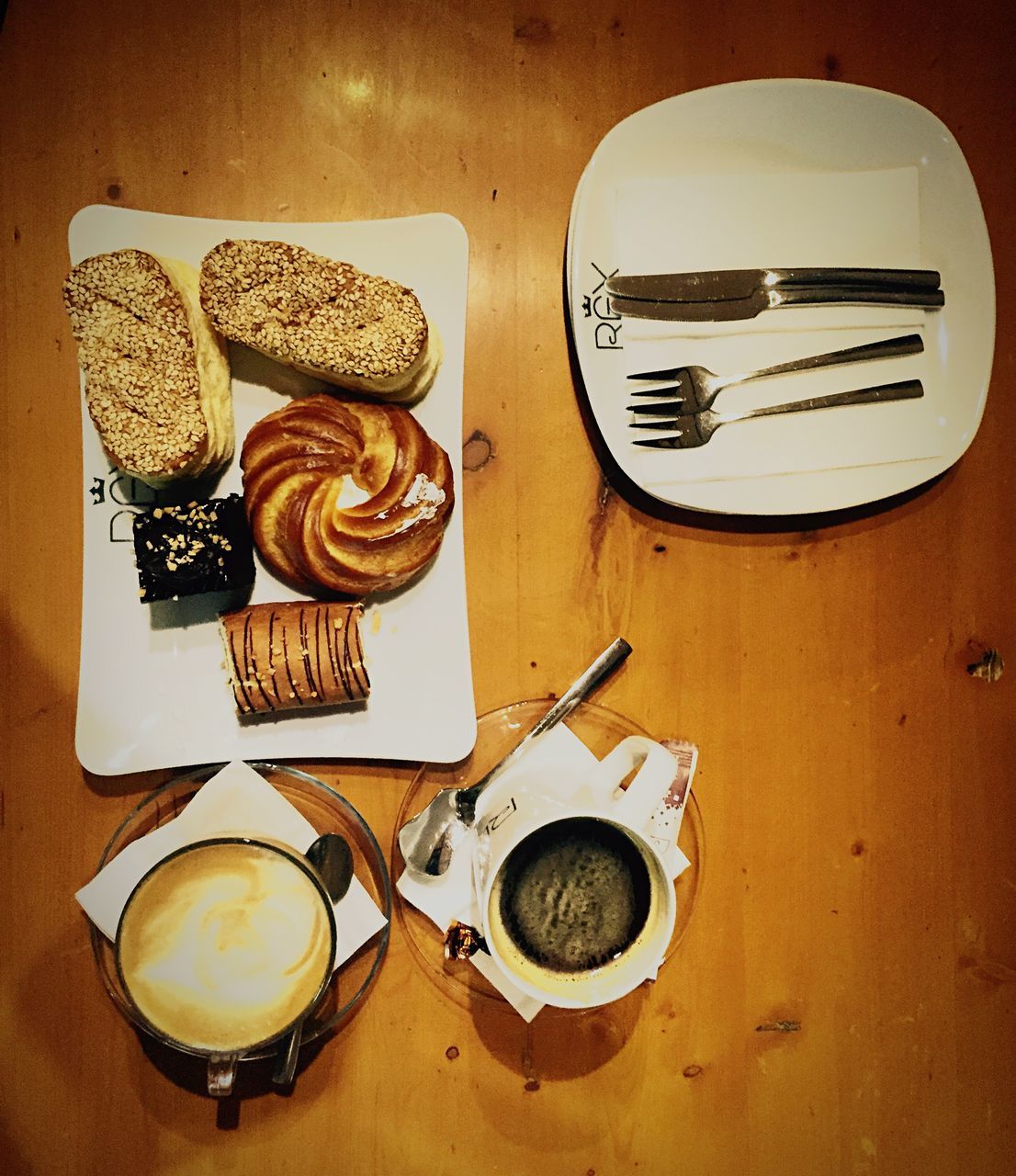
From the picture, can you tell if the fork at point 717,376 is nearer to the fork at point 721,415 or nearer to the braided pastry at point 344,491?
the fork at point 721,415

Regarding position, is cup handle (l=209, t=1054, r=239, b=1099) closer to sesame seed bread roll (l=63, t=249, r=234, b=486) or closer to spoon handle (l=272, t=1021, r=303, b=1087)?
spoon handle (l=272, t=1021, r=303, b=1087)

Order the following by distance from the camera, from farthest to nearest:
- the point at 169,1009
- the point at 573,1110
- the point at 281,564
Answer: the point at 573,1110 → the point at 281,564 → the point at 169,1009

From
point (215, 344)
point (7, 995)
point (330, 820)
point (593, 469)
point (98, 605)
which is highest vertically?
point (215, 344)

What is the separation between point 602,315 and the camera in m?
1.29

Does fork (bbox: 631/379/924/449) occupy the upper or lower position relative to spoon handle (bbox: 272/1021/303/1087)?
upper

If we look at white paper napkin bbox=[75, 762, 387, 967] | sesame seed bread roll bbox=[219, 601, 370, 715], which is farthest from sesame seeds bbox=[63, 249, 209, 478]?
white paper napkin bbox=[75, 762, 387, 967]

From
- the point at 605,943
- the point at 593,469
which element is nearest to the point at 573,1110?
the point at 605,943

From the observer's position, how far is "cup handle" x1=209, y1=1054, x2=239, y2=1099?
1.13 metres

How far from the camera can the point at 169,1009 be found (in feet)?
3.69

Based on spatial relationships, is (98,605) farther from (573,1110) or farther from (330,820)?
(573,1110)

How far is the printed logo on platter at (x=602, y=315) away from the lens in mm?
1287

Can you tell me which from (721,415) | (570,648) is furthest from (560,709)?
(721,415)

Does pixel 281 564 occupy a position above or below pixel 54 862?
above

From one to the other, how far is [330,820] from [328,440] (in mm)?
586
